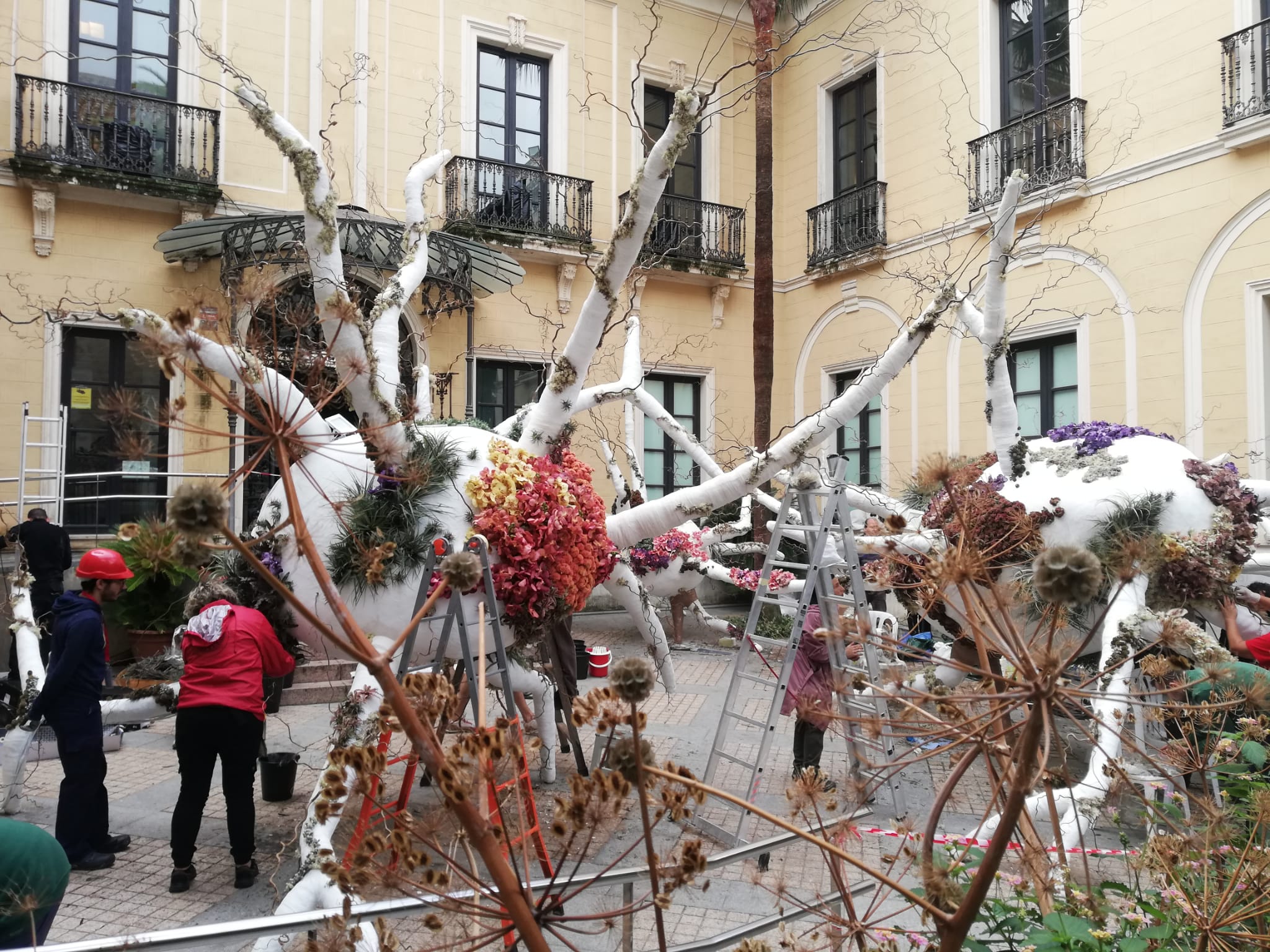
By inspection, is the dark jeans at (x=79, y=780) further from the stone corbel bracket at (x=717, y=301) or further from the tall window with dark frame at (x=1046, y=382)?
the stone corbel bracket at (x=717, y=301)

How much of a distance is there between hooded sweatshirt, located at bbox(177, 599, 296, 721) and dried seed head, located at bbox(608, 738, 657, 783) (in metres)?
3.57

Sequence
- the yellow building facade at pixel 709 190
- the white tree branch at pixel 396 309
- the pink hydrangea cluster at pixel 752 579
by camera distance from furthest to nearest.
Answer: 1. the yellow building facade at pixel 709 190
2. the pink hydrangea cluster at pixel 752 579
3. the white tree branch at pixel 396 309

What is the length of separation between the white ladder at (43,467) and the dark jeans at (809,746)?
23.6 feet

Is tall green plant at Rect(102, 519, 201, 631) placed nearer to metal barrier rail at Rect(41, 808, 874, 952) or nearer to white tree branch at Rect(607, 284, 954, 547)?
white tree branch at Rect(607, 284, 954, 547)

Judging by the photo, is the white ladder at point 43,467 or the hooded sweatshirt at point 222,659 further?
the white ladder at point 43,467

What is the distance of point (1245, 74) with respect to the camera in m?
9.03

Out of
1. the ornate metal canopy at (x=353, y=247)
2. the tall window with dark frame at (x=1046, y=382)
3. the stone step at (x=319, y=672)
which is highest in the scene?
the ornate metal canopy at (x=353, y=247)

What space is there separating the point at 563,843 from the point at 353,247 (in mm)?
9970

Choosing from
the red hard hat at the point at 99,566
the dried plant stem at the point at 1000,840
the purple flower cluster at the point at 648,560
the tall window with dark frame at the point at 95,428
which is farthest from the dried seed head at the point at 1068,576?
the tall window with dark frame at the point at 95,428

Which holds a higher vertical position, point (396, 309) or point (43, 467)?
point (396, 309)

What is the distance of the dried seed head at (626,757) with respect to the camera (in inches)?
38.8

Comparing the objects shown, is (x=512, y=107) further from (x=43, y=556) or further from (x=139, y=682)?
(x=139, y=682)

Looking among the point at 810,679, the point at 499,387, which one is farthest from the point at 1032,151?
the point at 810,679

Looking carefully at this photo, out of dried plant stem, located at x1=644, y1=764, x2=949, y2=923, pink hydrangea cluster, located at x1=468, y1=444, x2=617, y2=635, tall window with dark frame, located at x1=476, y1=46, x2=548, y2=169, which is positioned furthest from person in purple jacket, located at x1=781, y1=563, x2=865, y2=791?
tall window with dark frame, located at x1=476, y1=46, x2=548, y2=169
